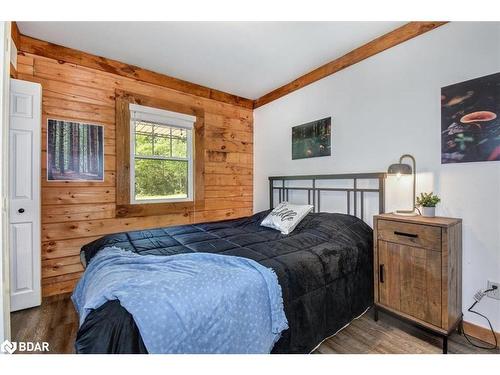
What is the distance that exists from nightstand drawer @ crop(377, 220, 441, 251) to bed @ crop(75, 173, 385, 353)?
27 centimetres

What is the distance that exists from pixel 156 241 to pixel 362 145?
7.03 ft

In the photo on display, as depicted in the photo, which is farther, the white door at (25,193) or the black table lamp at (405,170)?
the white door at (25,193)

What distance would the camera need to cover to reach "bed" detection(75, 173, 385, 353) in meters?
0.92

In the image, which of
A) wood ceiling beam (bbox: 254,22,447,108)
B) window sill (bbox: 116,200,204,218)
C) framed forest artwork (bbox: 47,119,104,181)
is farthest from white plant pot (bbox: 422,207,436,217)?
framed forest artwork (bbox: 47,119,104,181)

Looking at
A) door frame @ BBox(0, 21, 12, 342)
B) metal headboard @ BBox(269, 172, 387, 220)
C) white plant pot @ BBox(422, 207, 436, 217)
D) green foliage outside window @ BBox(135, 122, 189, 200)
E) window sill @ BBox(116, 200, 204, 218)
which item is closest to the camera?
door frame @ BBox(0, 21, 12, 342)

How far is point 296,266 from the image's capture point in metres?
1.46

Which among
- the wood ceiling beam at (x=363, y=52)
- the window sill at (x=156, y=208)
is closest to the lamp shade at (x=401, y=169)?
the wood ceiling beam at (x=363, y=52)

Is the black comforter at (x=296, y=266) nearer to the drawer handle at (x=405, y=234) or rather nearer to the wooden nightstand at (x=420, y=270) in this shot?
the wooden nightstand at (x=420, y=270)

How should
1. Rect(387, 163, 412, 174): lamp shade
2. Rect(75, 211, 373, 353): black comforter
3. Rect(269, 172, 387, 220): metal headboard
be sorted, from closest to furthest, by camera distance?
Rect(75, 211, 373, 353): black comforter
Rect(387, 163, 412, 174): lamp shade
Rect(269, 172, 387, 220): metal headboard

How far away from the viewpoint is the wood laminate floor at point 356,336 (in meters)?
1.53

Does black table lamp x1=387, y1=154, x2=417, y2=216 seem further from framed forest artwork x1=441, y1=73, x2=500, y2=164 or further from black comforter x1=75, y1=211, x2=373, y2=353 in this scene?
black comforter x1=75, y1=211, x2=373, y2=353

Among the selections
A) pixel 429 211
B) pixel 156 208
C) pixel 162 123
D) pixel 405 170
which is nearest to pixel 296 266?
pixel 429 211

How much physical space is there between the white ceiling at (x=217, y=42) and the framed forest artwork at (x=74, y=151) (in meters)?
0.81
